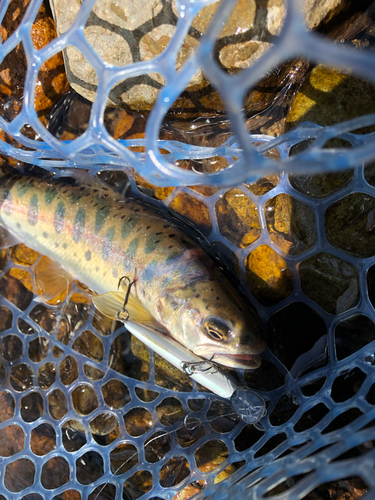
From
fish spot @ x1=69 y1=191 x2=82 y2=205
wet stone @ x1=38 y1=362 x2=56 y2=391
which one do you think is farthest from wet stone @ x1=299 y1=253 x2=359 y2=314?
wet stone @ x1=38 y1=362 x2=56 y2=391

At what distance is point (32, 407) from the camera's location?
2.95 m

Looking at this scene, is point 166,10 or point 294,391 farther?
point 294,391

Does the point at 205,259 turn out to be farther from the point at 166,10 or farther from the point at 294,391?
the point at 166,10

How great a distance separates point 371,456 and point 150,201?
2.05 m

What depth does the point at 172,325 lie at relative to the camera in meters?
2.32

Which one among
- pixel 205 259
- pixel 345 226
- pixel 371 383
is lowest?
pixel 371 383

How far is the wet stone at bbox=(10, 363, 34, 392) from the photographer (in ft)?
9.93

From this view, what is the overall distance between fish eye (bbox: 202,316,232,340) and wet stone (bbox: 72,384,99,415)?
123 centimetres

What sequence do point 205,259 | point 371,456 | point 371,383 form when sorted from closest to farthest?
point 371,456 → point 371,383 → point 205,259

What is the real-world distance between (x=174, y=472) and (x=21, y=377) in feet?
4.83

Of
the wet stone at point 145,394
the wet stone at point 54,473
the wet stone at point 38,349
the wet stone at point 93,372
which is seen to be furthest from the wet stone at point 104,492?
the wet stone at point 38,349

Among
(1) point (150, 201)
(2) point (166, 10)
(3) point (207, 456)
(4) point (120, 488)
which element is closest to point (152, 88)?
(2) point (166, 10)

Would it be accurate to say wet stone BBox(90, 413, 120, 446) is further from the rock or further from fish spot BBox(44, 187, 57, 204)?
the rock

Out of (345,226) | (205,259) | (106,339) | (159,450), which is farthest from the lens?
(106,339)
